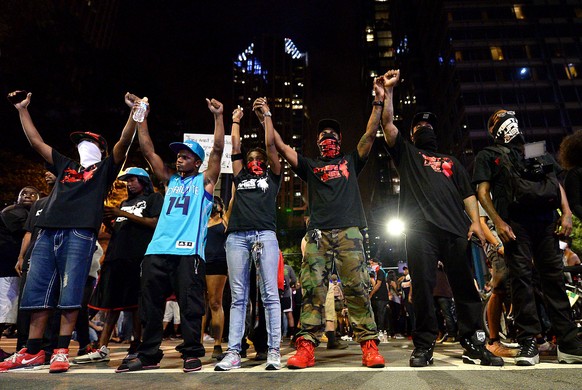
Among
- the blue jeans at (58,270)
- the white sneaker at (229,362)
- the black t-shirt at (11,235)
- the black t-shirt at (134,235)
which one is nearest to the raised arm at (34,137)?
the blue jeans at (58,270)

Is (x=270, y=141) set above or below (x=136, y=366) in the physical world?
above

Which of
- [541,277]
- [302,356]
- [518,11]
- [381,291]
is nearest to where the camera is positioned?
[302,356]

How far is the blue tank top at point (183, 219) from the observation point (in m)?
3.83

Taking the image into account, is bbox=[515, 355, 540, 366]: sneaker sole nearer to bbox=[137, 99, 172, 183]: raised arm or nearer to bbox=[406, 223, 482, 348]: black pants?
bbox=[406, 223, 482, 348]: black pants

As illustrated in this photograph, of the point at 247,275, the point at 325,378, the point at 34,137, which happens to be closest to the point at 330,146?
the point at 247,275

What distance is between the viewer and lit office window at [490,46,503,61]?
56719 millimetres

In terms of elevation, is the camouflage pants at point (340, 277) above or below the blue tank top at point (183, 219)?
below

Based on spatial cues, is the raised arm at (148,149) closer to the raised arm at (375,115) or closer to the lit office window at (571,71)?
the raised arm at (375,115)

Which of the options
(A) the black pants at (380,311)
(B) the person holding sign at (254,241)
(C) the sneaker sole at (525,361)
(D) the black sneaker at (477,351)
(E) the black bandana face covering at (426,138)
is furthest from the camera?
(A) the black pants at (380,311)

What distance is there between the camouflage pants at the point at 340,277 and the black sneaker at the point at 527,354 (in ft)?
4.26

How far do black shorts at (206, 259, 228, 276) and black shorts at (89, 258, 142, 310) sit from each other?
1026mm

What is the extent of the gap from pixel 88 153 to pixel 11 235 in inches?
103

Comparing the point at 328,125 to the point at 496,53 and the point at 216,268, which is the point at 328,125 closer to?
the point at 216,268

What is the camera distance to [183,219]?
400cm
